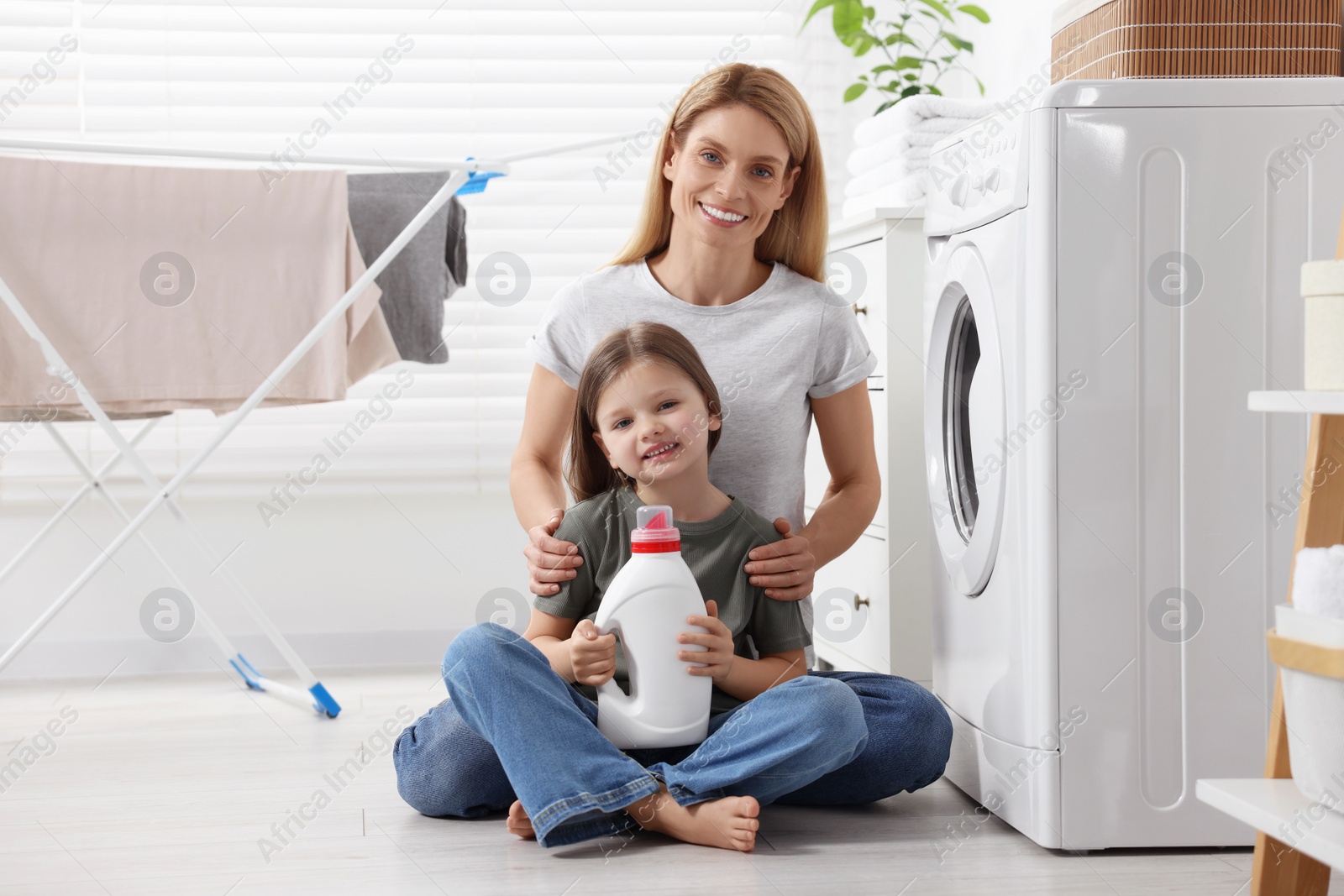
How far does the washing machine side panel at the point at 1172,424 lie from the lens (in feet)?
3.87

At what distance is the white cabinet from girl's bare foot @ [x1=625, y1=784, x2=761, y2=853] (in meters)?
0.57

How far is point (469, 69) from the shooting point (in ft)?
7.79

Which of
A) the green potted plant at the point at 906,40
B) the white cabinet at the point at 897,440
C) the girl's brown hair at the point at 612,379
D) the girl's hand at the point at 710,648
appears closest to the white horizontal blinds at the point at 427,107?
the green potted plant at the point at 906,40

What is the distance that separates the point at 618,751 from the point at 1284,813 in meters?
0.62

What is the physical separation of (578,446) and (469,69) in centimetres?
129

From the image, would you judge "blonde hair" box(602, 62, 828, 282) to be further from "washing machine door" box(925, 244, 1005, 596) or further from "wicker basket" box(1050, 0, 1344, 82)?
"wicker basket" box(1050, 0, 1344, 82)

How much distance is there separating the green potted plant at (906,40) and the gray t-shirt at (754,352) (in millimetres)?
644

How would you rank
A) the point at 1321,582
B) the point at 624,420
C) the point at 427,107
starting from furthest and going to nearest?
the point at 427,107 → the point at 624,420 → the point at 1321,582

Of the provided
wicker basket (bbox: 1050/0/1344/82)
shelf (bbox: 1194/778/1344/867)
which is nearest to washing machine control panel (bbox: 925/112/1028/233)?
wicker basket (bbox: 1050/0/1344/82)

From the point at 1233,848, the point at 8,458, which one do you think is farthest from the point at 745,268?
the point at 8,458

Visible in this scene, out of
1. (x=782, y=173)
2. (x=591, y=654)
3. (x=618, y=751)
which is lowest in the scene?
(x=618, y=751)

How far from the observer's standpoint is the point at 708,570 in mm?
1327

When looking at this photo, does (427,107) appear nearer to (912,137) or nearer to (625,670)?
(912,137)

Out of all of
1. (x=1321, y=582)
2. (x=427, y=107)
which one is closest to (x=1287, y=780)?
(x=1321, y=582)
